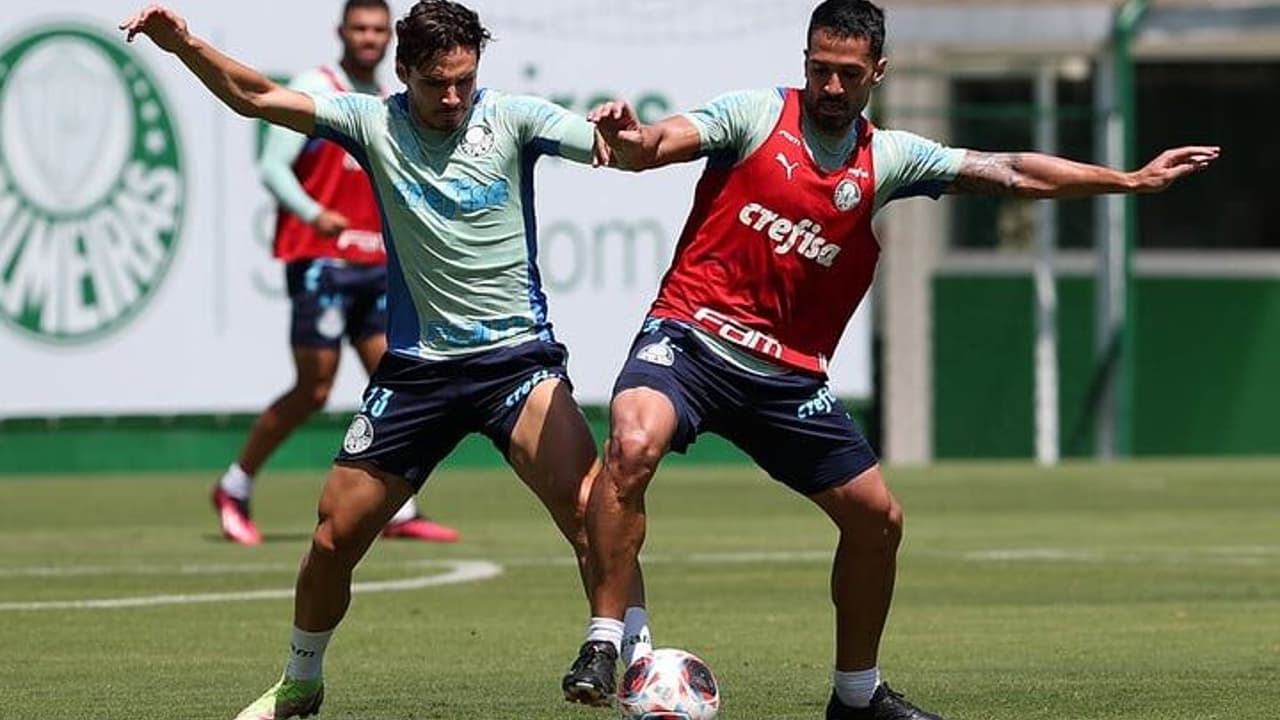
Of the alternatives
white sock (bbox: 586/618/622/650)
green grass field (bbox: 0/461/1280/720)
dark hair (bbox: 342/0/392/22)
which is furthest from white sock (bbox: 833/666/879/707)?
dark hair (bbox: 342/0/392/22)

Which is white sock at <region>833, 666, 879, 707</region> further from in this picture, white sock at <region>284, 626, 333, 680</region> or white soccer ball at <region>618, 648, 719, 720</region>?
white sock at <region>284, 626, 333, 680</region>

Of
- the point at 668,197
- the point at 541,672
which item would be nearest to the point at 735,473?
the point at 668,197

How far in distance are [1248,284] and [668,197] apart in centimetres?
752

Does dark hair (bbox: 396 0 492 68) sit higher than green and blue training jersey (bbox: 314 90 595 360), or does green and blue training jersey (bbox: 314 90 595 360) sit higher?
dark hair (bbox: 396 0 492 68)

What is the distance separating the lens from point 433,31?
324 inches

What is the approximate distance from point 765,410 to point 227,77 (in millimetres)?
1823

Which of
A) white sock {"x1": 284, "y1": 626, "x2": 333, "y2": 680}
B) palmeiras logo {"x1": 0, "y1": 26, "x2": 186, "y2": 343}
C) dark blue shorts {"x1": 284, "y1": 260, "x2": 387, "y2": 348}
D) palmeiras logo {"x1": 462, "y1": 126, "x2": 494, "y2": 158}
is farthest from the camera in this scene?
palmeiras logo {"x1": 0, "y1": 26, "x2": 186, "y2": 343}

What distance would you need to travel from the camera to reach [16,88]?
2078 cm

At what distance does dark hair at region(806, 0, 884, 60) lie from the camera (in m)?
8.29

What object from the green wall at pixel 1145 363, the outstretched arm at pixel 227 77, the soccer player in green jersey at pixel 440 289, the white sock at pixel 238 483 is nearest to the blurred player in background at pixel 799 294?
the soccer player in green jersey at pixel 440 289

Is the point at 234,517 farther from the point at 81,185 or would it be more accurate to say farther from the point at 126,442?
the point at 126,442

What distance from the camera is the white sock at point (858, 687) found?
27.0ft

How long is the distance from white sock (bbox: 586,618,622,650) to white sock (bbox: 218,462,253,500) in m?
6.78

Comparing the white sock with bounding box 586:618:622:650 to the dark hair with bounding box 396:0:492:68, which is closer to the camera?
the white sock with bounding box 586:618:622:650
